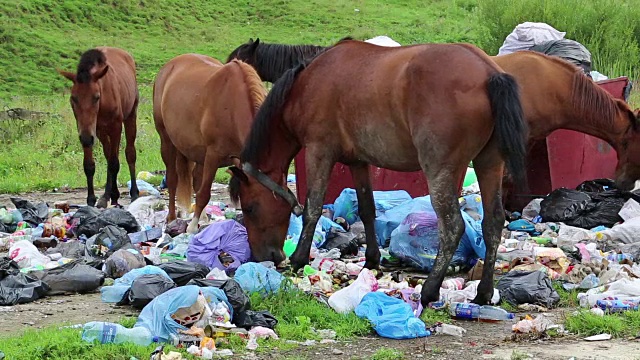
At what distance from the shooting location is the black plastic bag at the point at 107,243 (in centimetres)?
862

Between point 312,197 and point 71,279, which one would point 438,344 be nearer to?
point 312,197

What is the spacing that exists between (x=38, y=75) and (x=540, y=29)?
21450 mm

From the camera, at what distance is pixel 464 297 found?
688 cm

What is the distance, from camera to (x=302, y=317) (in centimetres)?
616

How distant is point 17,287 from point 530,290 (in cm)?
400

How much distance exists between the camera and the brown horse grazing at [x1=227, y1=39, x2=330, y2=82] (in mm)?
11398

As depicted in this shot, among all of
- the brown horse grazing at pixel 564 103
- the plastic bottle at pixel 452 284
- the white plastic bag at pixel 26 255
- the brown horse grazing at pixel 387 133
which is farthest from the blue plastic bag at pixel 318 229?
the white plastic bag at pixel 26 255

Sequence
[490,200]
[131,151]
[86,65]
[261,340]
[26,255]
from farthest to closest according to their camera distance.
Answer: [131,151]
[86,65]
[26,255]
[490,200]
[261,340]

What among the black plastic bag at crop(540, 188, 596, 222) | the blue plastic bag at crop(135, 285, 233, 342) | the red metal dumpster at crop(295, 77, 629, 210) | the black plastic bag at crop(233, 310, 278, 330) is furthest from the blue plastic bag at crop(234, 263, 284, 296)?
the black plastic bag at crop(540, 188, 596, 222)

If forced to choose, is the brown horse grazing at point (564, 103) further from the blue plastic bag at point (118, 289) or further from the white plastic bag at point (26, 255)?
the white plastic bag at point (26, 255)

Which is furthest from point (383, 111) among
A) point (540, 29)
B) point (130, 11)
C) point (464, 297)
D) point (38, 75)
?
point (130, 11)

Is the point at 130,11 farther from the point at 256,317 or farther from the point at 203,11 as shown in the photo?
the point at 256,317

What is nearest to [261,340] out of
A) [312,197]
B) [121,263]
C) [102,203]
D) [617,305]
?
[312,197]

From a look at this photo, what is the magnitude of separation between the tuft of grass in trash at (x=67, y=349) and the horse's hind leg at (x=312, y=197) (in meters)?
2.17
